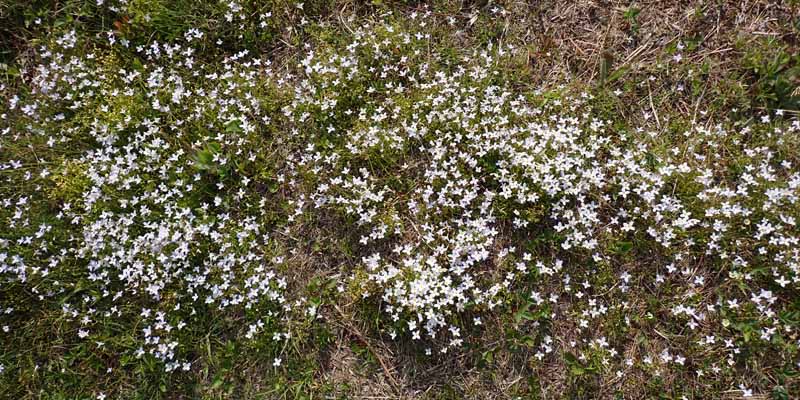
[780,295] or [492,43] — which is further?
[492,43]

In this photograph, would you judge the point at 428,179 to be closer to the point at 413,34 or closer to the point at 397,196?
the point at 397,196

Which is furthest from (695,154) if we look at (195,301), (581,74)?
(195,301)

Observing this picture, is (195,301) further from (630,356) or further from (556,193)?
(630,356)

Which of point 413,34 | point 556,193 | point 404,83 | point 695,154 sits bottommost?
point 695,154

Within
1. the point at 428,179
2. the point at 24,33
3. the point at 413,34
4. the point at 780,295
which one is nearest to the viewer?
the point at 780,295

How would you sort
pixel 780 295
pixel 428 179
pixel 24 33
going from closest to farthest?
pixel 780 295, pixel 428 179, pixel 24 33

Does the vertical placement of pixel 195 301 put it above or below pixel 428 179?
above

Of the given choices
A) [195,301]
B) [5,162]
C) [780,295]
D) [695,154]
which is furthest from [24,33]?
[780,295]
